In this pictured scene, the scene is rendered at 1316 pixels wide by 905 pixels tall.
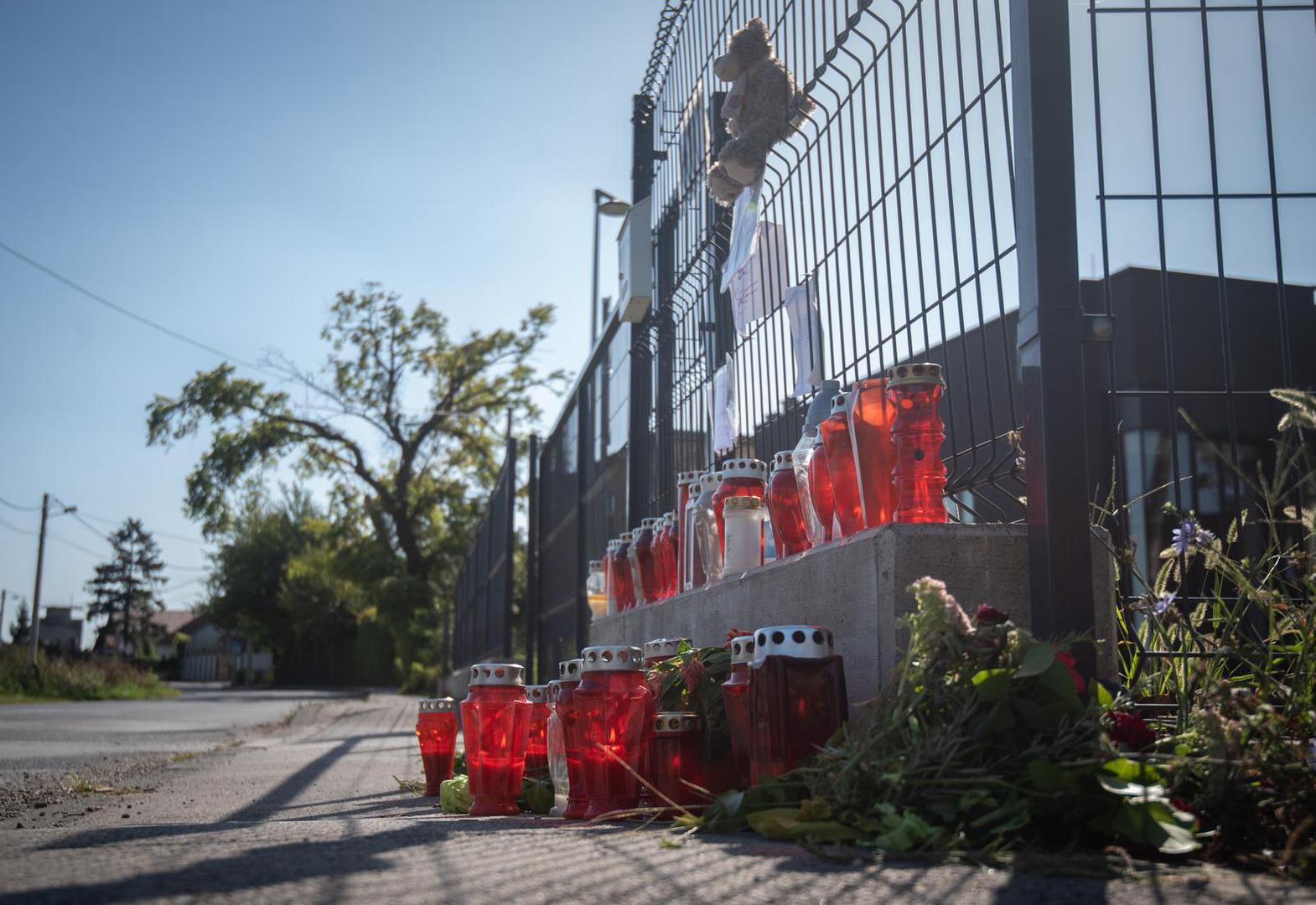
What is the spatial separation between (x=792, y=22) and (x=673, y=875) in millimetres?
2789

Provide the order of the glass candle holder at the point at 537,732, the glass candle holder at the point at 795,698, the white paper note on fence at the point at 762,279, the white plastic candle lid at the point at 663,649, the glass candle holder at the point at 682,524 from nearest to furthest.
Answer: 1. the glass candle holder at the point at 795,698
2. the white plastic candle lid at the point at 663,649
3. the glass candle holder at the point at 537,732
4. the white paper note on fence at the point at 762,279
5. the glass candle holder at the point at 682,524

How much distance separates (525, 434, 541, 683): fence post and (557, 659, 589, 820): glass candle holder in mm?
5620

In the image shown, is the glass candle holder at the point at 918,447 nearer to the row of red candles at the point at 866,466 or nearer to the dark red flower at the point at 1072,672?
the row of red candles at the point at 866,466

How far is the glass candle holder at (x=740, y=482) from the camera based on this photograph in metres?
3.37

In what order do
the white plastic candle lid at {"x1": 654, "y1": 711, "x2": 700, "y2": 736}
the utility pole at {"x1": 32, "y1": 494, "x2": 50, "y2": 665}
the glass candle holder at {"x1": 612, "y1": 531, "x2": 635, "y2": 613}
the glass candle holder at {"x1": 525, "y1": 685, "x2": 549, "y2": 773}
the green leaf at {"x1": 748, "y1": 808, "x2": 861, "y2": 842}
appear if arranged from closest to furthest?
the green leaf at {"x1": 748, "y1": 808, "x2": 861, "y2": 842}, the white plastic candle lid at {"x1": 654, "y1": 711, "x2": 700, "y2": 736}, the glass candle holder at {"x1": 525, "y1": 685, "x2": 549, "y2": 773}, the glass candle holder at {"x1": 612, "y1": 531, "x2": 635, "y2": 613}, the utility pole at {"x1": 32, "y1": 494, "x2": 50, "y2": 665}

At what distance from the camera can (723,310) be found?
448 centimetres

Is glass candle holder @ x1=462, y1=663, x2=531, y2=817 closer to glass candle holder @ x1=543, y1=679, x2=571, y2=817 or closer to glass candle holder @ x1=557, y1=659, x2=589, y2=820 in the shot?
glass candle holder @ x1=543, y1=679, x2=571, y2=817

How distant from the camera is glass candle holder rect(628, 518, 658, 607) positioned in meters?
4.38

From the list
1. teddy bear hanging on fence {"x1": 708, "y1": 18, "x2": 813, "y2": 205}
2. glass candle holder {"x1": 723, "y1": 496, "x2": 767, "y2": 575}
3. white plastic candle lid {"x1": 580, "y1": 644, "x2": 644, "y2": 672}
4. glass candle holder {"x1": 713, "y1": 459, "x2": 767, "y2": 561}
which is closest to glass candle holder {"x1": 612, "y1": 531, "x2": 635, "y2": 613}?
glass candle holder {"x1": 713, "y1": 459, "x2": 767, "y2": 561}

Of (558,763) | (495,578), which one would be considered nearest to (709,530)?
(558,763)

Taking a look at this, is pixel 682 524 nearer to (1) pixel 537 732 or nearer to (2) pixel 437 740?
(2) pixel 437 740

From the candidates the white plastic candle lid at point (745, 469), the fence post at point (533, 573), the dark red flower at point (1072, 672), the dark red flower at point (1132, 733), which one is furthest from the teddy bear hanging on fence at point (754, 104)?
the fence post at point (533, 573)

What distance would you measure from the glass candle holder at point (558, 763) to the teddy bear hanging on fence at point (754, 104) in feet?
5.97

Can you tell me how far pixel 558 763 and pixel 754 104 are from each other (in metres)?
Answer: 2.07
